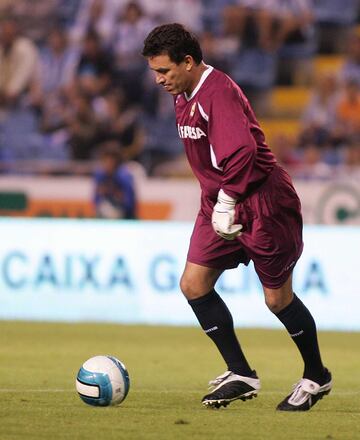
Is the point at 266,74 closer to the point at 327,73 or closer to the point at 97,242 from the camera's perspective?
the point at 327,73

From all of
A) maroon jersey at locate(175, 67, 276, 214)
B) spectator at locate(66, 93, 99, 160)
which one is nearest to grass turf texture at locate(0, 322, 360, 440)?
maroon jersey at locate(175, 67, 276, 214)

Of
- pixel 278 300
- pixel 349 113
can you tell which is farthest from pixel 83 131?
pixel 278 300

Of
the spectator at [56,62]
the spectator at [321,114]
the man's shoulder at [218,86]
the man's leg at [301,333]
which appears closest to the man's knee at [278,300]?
the man's leg at [301,333]

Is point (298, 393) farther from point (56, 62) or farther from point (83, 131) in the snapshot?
point (56, 62)

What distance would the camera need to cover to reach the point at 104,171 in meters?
15.0

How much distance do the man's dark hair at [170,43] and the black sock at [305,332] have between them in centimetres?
145

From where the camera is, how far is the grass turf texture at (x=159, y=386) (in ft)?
18.0

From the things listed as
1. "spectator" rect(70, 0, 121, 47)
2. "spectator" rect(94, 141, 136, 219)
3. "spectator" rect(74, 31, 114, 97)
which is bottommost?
"spectator" rect(94, 141, 136, 219)

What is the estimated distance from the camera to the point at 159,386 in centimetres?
742

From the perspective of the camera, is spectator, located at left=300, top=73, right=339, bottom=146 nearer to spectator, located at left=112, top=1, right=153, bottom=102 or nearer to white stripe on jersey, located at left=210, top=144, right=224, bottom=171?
spectator, located at left=112, top=1, right=153, bottom=102

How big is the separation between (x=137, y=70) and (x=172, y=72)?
11.2 m

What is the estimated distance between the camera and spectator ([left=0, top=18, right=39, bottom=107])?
56.3ft

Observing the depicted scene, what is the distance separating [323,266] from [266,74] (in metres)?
6.42

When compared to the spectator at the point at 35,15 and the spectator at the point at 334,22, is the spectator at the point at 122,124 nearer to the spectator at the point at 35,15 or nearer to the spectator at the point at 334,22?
the spectator at the point at 35,15
